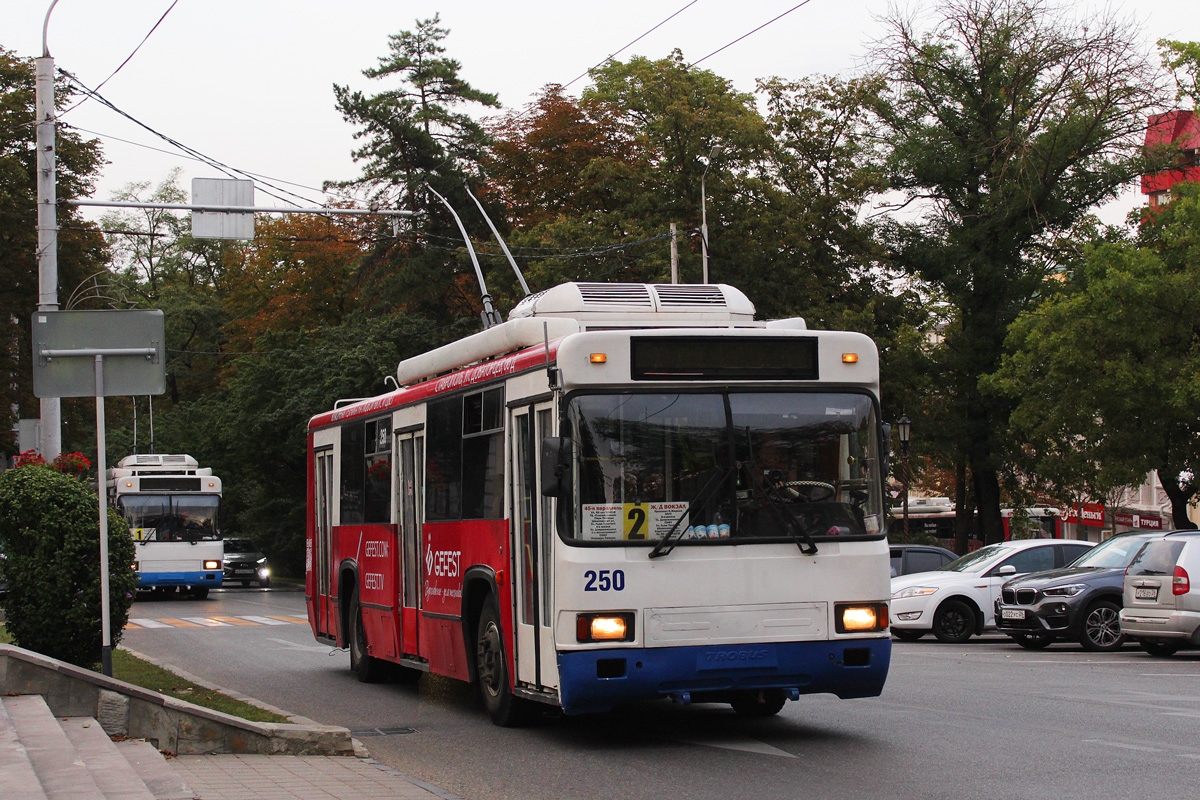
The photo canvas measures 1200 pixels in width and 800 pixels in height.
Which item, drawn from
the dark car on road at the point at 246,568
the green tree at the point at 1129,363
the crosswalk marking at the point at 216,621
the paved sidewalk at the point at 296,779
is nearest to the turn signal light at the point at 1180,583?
the paved sidewalk at the point at 296,779

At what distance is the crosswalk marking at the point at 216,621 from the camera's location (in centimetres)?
2795

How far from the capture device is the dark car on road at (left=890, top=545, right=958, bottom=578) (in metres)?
26.2

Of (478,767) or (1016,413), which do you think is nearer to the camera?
(478,767)

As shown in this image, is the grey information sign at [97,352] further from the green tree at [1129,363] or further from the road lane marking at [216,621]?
the green tree at [1129,363]

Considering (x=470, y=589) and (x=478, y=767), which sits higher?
(x=470, y=589)

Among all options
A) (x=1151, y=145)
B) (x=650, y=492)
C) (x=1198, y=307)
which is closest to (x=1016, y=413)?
(x=1198, y=307)

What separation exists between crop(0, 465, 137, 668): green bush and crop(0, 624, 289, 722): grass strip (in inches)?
13.9

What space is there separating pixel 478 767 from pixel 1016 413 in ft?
97.5

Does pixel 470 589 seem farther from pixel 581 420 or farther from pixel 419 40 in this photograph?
pixel 419 40

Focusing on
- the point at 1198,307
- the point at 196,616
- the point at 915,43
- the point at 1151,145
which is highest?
the point at 915,43

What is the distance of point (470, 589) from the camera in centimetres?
1229

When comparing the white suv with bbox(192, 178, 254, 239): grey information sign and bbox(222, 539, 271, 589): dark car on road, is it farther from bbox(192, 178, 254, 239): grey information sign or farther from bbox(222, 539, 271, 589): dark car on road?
bbox(222, 539, 271, 589): dark car on road

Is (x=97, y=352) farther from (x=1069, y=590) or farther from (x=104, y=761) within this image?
(x=1069, y=590)

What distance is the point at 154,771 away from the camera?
8656 mm
